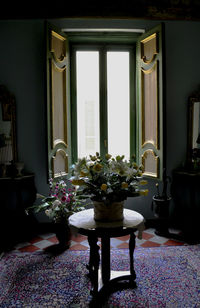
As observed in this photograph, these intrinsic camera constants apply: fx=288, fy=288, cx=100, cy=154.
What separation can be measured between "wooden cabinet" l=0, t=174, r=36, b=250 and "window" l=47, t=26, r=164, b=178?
59cm

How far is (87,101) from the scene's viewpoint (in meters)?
4.43

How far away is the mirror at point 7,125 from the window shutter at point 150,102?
6.04ft

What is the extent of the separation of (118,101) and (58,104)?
3.19 ft

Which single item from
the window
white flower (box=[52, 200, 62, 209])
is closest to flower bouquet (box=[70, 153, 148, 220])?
white flower (box=[52, 200, 62, 209])

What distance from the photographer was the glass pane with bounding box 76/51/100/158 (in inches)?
173

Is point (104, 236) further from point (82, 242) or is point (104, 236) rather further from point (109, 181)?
point (82, 242)

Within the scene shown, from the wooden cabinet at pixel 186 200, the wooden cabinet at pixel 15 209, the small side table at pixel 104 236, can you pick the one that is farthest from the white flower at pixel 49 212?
the wooden cabinet at pixel 186 200

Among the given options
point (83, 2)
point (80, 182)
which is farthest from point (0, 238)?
point (83, 2)

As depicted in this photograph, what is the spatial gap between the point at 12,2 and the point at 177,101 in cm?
275

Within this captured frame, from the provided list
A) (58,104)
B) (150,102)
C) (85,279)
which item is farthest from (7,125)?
(85,279)

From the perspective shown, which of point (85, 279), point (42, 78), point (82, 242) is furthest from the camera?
point (42, 78)

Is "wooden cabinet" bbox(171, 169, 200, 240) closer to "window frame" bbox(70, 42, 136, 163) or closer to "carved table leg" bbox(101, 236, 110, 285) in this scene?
"window frame" bbox(70, 42, 136, 163)

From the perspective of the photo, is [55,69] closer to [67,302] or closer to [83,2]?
[83,2]

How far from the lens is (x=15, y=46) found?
411 centimetres
